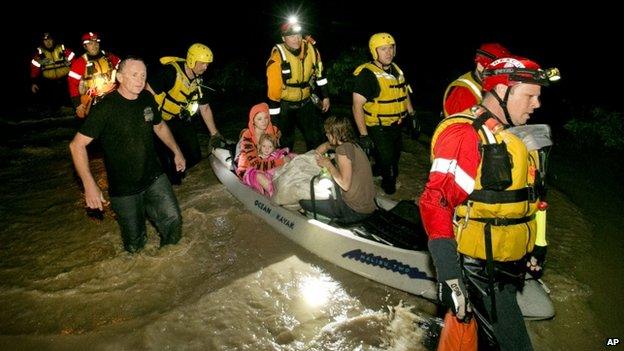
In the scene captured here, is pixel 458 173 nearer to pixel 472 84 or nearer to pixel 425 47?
pixel 472 84

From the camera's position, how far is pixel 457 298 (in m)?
2.08

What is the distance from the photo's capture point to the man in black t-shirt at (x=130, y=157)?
355cm

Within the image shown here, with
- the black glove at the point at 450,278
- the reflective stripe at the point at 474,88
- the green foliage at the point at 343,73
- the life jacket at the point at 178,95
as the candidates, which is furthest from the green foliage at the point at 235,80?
the black glove at the point at 450,278

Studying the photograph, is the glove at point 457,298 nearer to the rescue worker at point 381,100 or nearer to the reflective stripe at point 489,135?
the reflective stripe at point 489,135

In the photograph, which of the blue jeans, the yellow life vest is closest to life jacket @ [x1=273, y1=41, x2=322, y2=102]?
the blue jeans

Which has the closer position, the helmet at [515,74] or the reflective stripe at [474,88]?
the helmet at [515,74]

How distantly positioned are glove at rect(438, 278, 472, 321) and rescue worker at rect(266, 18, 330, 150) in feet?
13.8

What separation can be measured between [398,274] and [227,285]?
5.83 ft

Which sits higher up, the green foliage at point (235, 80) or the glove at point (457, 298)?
the green foliage at point (235, 80)

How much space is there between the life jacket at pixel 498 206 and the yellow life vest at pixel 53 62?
10902 millimetres

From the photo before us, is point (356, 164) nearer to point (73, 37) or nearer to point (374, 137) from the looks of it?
Answer: point (374, 137)

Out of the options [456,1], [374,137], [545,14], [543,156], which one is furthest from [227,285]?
[456,1]

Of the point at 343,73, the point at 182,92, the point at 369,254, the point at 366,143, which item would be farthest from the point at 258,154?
the point at 343,73

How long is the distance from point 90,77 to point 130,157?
3186mm
